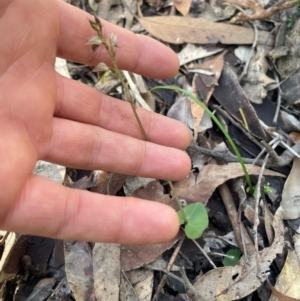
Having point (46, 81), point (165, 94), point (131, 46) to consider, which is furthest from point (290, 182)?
point (46, 81)

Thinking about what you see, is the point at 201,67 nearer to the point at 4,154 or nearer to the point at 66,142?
the point at 66,142

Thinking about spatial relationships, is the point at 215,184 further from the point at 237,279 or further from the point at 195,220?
the point at 237,279

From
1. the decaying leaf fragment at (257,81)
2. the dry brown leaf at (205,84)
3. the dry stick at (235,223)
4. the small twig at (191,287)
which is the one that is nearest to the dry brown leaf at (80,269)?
the small twig at (191,287)

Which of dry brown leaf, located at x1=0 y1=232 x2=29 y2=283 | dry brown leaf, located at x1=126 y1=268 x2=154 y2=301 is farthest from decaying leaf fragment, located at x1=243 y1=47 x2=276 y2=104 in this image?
dry brown leaf, located at x1=0 y1=232 x2=29 y2=283

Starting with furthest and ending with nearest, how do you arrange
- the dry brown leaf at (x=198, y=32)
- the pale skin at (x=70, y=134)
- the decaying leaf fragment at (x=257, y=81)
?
1. the dry brown leaf at (x=198, y=32)
2. the decaying leaf fragment at (x=257, y=81)
3. the pale skin at (x=70, y=134)

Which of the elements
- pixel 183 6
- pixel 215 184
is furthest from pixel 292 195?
pixel 183 6

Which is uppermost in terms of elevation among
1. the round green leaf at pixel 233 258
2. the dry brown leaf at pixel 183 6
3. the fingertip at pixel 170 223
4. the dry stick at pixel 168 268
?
the dry brown leaf at pixel 183 6

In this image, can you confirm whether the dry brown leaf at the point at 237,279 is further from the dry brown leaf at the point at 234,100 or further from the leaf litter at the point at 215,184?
the dry brown leaf at the point at 234,100

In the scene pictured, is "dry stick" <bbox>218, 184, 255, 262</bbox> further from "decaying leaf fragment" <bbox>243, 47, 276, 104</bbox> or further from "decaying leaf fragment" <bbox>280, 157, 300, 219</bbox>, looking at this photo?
"decaying leaf fragment" <bbox>243, 47, 276, 104</bbox>
